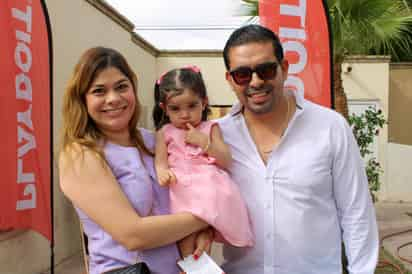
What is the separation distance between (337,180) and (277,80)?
21.0 inches

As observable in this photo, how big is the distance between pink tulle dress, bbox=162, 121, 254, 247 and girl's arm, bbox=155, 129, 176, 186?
0.05 metres

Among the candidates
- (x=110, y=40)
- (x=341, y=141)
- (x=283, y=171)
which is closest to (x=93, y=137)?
(x=283, y=171)

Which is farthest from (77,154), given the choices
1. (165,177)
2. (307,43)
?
(307,43)

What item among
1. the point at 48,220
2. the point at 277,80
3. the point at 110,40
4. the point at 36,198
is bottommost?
the point at 48,220

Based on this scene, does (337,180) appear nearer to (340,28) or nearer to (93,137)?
(93,137)

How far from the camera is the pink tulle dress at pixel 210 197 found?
5.77 feet

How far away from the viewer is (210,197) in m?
1.78

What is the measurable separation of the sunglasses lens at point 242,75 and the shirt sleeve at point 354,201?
46 cm

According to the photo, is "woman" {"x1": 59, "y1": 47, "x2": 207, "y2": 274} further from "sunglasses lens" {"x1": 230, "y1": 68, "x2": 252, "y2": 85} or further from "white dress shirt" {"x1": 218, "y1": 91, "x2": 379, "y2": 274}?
"sunglasses lens" {"x1": 230, "y1": 68, "x2": 252, "y2": 85}

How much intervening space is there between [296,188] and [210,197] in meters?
0.40

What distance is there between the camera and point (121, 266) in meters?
1.60

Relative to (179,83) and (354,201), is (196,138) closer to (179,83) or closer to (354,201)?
(179,83)

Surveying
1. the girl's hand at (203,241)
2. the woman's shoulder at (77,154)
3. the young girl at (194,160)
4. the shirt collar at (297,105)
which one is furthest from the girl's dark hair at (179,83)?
the girl's hand at (203,241)

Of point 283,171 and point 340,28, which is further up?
point 340,28
